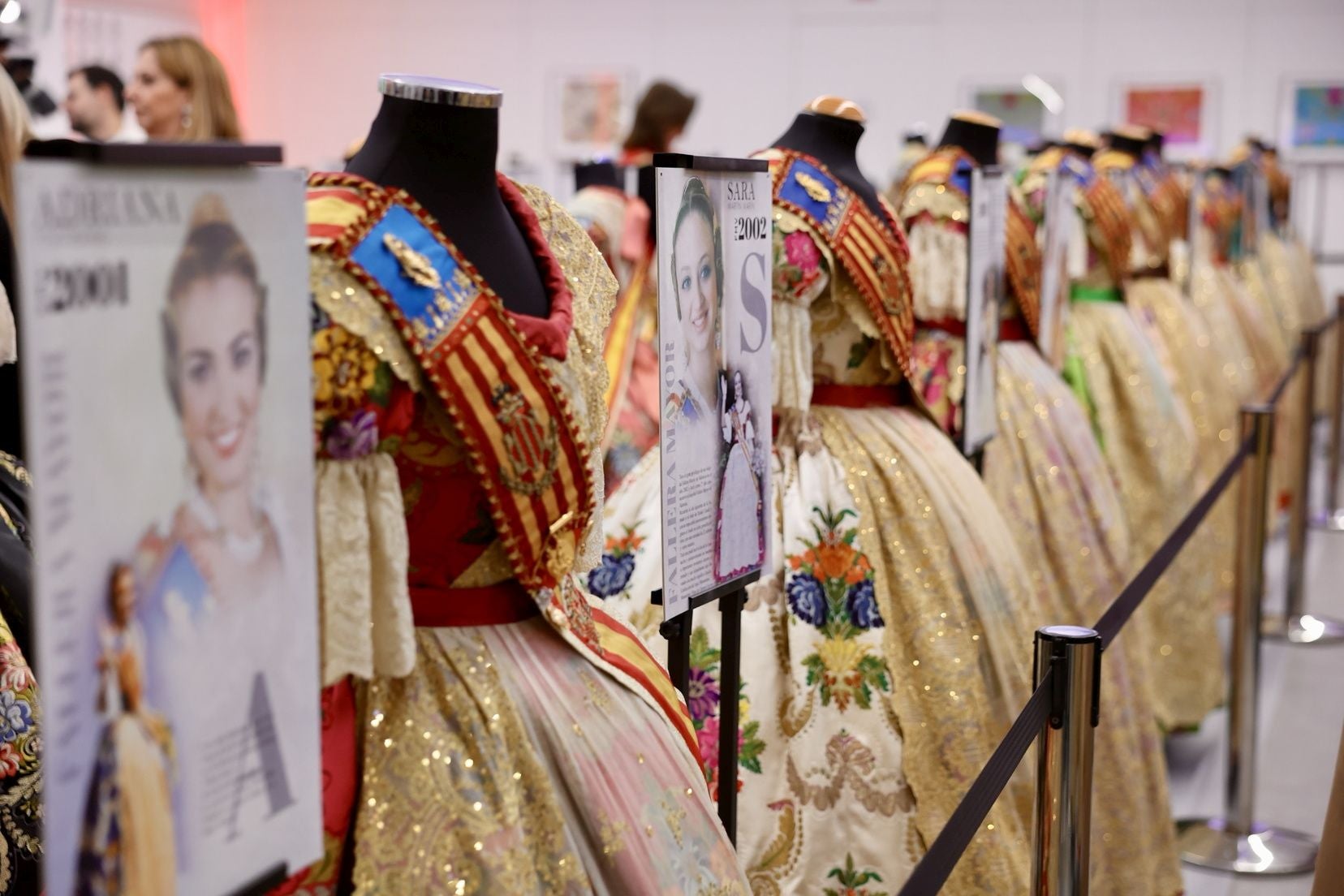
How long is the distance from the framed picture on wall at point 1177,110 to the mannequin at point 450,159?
8.29 metres

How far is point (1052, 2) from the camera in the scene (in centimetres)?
910

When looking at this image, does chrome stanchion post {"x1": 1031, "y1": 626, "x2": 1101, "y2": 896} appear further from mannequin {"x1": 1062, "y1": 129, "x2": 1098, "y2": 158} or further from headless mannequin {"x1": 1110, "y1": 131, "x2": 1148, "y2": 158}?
headless mannequin {"x1": 1110, "y1": 131, "x2": 1148, "y2": 158}

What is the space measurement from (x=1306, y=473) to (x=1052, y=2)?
491 centimetres

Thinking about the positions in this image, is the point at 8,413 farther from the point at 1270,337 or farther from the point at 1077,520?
the point at 1270,337

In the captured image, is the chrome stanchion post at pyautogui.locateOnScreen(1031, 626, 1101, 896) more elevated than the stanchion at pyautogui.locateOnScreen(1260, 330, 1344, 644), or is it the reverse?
the chrome stanchion post at pyautogui.locateOnScreen(1031, 626, 1101, 896)

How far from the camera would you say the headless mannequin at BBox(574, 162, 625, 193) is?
4.46 metres

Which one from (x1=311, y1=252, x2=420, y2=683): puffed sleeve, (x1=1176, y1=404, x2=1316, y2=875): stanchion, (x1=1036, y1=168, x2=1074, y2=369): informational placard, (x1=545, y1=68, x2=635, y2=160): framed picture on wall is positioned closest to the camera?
(x1=311, y1=252, x2=420, y2=683): puffed sleeve

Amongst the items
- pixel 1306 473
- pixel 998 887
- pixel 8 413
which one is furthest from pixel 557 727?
pixel 1306 473

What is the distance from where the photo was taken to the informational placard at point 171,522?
0.81 m

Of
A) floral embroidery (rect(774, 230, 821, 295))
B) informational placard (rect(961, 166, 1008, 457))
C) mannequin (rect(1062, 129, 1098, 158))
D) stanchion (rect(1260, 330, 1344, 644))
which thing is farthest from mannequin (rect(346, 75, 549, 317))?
stanchion (rect(1260, 330, 1344, 644))

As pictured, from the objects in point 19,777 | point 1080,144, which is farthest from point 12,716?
point 1080,144

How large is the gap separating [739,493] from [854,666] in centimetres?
55

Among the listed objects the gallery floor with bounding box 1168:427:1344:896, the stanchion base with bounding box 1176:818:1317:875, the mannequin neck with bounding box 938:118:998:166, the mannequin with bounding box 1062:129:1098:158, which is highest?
the mannequin with bounding box 1062:129:1098:158

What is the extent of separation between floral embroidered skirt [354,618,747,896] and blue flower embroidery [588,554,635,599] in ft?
2.47
